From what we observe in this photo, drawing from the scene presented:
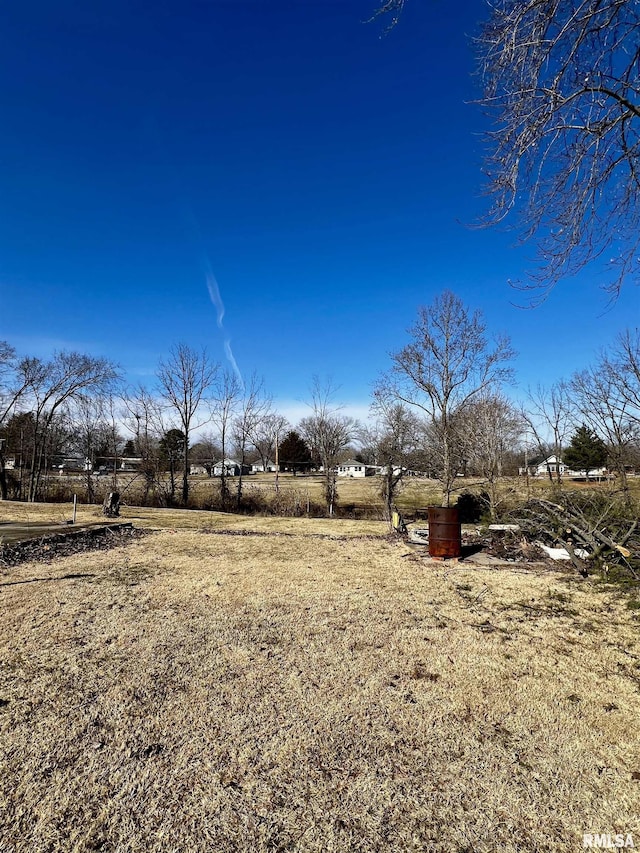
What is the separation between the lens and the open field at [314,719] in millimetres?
1866

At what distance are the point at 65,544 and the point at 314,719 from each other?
23.8ft

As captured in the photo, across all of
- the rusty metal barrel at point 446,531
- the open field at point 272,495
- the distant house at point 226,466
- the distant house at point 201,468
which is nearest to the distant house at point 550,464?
the open field at point 272,495

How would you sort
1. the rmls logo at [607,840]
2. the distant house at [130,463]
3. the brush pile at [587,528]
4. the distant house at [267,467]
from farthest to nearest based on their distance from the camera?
the distant house at [267,467] < the distant house at [130,463] < the brush pile at [587,528] < the rmls logo at [607,840]

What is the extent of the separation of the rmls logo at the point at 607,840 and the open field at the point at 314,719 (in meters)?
0.04

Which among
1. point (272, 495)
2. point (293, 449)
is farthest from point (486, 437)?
point (293, 449)

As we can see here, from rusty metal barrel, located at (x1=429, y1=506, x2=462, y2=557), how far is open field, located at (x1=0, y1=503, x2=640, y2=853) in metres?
2.04

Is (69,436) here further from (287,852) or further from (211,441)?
(287,852)

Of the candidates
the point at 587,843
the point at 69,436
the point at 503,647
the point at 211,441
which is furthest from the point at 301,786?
the point at 69,436

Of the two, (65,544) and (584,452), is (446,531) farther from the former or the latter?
(584,452)

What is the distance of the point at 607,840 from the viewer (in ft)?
5.95

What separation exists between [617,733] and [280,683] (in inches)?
82.2

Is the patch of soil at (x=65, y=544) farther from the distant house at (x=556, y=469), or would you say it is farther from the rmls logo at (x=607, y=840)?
the distant house at (x=556, y=469)

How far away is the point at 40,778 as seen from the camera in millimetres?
2088

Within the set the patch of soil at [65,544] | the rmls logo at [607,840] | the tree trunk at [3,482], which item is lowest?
the rmls logo at [607,840]
